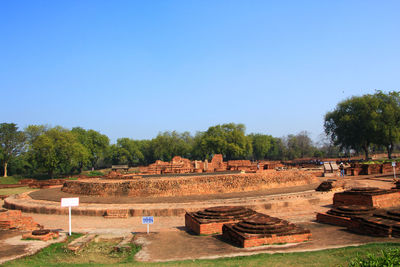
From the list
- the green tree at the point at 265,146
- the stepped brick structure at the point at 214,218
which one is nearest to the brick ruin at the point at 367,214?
the stepped brick structure at the point at 214,218

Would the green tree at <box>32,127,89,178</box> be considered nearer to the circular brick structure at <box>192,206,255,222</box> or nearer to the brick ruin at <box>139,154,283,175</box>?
the brick ruin at <box>139,154,283,175</box>

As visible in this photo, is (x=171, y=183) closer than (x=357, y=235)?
No

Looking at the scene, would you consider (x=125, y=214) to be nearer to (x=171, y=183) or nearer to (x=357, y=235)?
(x=171, y=183)

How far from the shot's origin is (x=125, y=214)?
598 inches

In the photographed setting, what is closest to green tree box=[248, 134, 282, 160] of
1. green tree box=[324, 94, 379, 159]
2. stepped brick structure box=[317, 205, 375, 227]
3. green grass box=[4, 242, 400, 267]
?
green tree box=[324, 94, 379, 159]

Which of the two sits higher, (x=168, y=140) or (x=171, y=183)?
(x=168, y=140)

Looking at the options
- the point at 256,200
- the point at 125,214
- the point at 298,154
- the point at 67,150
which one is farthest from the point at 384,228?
the point at 298,154

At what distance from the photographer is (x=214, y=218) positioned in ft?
35.9

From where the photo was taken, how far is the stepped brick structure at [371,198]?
13.9 meters

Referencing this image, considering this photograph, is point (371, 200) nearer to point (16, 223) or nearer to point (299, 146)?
point (16, 223)

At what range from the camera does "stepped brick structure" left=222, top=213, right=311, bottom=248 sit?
8.58 m

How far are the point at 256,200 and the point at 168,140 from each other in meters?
57.2

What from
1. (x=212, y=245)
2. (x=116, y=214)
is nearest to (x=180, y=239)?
(x=212, y=245)

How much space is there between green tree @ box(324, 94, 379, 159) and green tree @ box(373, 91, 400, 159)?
2.03 ft
